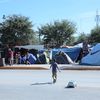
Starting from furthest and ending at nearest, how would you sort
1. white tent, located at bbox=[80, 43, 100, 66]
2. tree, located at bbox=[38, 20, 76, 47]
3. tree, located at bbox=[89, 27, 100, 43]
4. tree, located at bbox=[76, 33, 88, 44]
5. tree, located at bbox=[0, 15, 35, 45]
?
tree, located at bbox=[76, 33, 88, 44] < tree, located at bbox=[89, 27, 100, 43] < tree, located at bbox=[38, 20, 76, 47] < tree, located at bbox=[0, 15, 35, 45] < white tent, located at bbox=[80, 43, 100, 66]

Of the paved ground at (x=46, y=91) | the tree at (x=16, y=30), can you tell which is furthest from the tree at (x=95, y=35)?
the paved ground at (x=46, y=91)

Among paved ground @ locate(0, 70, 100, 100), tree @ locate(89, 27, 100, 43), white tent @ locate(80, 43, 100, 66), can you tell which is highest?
tree @ locate(89, 27, 100, 43)

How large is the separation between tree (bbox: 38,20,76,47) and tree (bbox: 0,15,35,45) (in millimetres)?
5828

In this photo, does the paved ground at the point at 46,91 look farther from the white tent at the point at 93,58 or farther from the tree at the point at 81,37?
the tree at the point at 81,37

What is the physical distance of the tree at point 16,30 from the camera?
206 feet

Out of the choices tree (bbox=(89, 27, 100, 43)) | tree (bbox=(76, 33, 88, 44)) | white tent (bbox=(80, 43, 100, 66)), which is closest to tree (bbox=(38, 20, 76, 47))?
tree (bbox=(89, 27, 100, 43))

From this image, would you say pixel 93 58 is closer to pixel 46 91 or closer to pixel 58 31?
pixel 46 91

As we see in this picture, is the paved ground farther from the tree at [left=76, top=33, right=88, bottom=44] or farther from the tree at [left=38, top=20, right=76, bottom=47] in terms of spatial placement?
the tree at [left=76, top=33, right=88, bottom=44]

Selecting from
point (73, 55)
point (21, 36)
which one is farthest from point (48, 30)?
point (73, 55)

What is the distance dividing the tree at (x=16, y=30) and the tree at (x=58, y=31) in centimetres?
583

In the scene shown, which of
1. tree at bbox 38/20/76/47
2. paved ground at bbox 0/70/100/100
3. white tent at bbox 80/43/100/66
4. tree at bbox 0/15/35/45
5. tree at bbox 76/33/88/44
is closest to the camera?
paved ground at bbox 0/70/100/100

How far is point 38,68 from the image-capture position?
28.1m

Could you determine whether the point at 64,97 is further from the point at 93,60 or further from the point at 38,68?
the point at 93,60

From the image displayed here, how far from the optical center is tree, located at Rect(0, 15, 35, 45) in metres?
62.7
